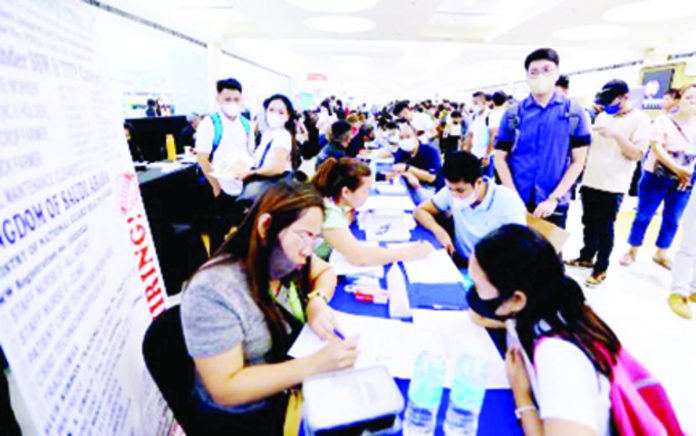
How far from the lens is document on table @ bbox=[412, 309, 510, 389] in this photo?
933mm

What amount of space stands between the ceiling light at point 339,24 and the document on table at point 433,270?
5927 mm

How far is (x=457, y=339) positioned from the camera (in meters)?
1.06

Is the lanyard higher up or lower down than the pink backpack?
higher up

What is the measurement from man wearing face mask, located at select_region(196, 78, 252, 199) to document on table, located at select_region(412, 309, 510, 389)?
2039 millimetres

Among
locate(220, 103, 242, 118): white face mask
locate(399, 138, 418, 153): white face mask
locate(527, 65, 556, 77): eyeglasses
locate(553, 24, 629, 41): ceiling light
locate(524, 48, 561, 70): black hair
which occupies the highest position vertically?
locate(553, 24, 629, 41): ceiling light

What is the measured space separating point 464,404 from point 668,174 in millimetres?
3325

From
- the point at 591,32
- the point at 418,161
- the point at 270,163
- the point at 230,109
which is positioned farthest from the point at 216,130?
the point at 591,32

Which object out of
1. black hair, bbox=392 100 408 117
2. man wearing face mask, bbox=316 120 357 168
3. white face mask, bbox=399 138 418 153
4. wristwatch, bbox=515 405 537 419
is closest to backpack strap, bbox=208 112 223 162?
man wearing face mask, bbox=316 120 357 168

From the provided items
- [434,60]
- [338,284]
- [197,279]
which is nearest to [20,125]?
[197,279]

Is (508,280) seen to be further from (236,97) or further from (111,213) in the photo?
(236,97)

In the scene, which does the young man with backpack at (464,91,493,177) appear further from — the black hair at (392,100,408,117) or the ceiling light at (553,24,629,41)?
the ceiling light at (553,24,629,41)

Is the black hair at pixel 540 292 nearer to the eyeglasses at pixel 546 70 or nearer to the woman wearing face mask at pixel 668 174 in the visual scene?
the eyeglasses at pixel 546 70

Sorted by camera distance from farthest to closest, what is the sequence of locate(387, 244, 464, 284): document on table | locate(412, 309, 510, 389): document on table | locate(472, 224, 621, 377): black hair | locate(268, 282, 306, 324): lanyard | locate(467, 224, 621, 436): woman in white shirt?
locate(387, 244, 464, 284): document on table < locate(268, 282, 306, 324): lanyard < locate(412, 309, 510, 389): document on table < locate(472, 224, 621, 377): black hair < locate(467, 224, 621, 436): woman in white shirt

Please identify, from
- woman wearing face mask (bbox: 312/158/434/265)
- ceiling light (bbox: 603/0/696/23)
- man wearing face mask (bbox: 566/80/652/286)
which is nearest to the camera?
woman wearing face mask (bbox: 312/158/434/265)
